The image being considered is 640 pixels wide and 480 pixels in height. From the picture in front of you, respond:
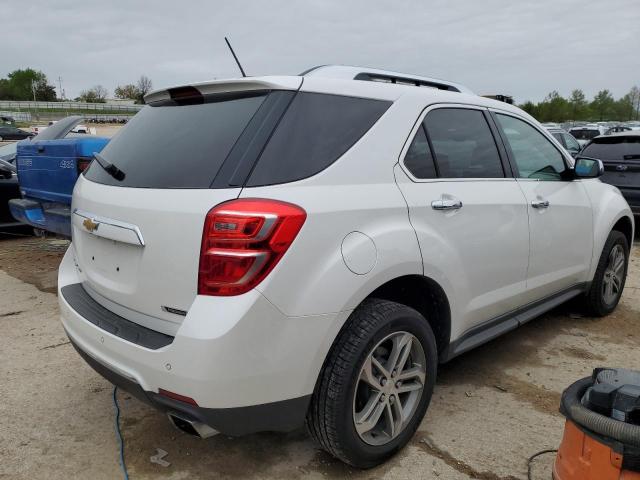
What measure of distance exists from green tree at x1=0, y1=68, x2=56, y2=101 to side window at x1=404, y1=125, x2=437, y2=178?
122 metres

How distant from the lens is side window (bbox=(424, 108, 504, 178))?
283cm

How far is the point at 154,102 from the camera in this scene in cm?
287

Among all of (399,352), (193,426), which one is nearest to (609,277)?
(399,352)

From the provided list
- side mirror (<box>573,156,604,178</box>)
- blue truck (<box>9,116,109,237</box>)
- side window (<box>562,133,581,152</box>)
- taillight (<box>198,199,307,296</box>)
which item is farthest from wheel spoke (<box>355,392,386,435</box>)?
side window (<box>562,133,581,152</box>)

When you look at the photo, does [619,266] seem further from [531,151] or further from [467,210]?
[467,210]

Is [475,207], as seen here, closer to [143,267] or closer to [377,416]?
[377,416]

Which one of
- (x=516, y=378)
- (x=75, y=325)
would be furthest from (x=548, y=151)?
(x=75, y=325)

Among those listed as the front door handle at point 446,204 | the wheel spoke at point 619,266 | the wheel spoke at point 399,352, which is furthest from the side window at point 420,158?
the wheel spoke at point 619,266

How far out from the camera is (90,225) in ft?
8.16

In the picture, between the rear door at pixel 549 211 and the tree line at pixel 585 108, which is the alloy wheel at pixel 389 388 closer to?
the rear door at pixel 549 211

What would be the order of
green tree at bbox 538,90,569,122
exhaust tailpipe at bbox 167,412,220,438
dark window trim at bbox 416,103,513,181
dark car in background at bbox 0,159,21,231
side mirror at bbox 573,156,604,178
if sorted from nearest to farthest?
exhaust tailpipe at bbox 167,412,220,438
dark window trim at bbox 416,103,513,181
side mirror at bbox 573,156,604,178
dark car in background at bbox 0,159,21,231
green tree at bbox 538,90,569,122

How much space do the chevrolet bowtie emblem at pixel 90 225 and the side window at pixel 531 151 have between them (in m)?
2.44

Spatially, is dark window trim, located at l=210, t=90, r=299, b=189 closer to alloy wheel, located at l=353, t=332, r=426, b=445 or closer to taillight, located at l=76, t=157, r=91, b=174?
alloy wheel, located at l=353, t=332, r=426, b=445

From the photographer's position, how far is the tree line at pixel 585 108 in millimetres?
74875
